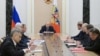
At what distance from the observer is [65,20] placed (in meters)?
10.4

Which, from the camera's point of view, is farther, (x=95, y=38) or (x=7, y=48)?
(x=95, y=38)

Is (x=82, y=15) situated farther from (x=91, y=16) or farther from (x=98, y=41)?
(x=98, y=41)

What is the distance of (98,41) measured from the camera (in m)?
5.16

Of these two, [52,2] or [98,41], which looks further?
[52,2]

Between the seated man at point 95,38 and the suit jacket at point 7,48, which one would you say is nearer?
the suit jacket at point 7,48

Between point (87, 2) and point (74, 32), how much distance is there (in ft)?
4.38

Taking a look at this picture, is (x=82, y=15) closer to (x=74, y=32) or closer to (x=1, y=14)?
(x=74, y=32)

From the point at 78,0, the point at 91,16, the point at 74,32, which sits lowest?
the point at 74,32

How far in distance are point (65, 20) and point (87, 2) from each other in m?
1.16

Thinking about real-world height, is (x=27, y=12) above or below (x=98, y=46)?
above

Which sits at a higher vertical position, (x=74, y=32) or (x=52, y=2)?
(x=52, y=2)

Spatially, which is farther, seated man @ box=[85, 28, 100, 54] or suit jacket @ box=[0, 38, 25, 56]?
seated man @ box=[85, 28, 100, 54]

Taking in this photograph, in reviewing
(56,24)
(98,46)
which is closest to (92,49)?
(98,46)

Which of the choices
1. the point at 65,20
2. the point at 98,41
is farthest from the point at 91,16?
the point at 98,41
